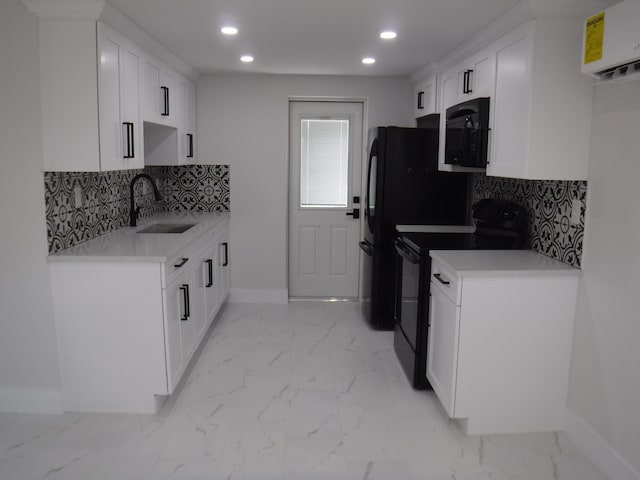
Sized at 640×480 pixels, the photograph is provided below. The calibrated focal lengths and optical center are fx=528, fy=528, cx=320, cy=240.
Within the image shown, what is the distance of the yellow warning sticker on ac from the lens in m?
2.18

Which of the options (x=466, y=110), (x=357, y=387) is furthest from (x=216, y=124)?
(x=357, y=387)

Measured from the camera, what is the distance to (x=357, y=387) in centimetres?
337

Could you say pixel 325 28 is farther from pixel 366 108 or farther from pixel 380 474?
pixel 380 474

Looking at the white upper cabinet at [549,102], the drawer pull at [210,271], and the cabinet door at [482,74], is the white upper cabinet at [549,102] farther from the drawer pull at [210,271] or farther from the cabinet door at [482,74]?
the drawer pull at [210,271]

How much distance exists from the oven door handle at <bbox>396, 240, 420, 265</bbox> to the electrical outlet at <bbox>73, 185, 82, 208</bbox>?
207 centimetres

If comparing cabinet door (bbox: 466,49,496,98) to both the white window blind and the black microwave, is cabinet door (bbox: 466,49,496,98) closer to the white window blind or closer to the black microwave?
the black microwave

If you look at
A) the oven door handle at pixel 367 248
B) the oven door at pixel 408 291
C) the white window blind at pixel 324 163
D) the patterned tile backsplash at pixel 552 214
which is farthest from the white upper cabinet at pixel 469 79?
the white window blind at pixel 324 163

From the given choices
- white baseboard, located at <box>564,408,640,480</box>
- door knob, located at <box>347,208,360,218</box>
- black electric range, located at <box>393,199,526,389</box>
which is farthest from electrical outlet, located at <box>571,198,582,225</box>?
door knob, located at <box>347,208,360,218</box>

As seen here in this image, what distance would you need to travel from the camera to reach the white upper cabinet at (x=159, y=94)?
3.55 metres

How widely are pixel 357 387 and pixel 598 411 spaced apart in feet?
4.54

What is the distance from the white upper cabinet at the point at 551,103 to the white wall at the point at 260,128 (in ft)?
7.61

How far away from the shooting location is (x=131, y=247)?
3.08m

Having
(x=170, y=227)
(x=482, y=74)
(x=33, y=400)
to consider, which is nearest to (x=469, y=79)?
(x=482, y=74)

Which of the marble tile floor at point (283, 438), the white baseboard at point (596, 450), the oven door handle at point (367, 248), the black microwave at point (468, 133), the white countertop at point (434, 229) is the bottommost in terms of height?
the marble tile floor at point (283, 438)
